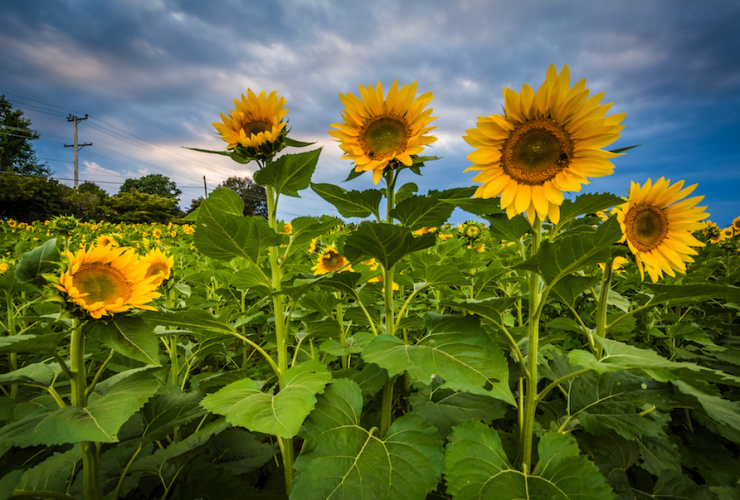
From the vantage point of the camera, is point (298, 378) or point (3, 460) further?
point (3, 460)

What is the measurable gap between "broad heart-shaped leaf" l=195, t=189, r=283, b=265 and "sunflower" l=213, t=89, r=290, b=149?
0.47 meters

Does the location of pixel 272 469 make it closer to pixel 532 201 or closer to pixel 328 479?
pixel 328 479

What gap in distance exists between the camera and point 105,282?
3.98 feet

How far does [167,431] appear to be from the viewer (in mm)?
1177

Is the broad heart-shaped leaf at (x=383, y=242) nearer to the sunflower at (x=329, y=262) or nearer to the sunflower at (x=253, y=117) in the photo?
the sunflower at (x=253, y=117)

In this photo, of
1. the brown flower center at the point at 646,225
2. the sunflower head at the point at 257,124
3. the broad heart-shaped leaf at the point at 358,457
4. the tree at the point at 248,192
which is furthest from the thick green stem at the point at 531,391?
the tree at the point at 248,192

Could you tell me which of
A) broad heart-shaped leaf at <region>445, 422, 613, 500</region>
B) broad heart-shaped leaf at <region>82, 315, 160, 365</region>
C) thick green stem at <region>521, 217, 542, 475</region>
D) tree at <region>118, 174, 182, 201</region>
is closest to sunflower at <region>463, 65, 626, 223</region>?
thick green stem at <region>521, 217, 542, 475</region>

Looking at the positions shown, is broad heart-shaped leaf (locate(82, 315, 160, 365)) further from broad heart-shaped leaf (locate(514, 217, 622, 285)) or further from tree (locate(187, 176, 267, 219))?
tree (locate(187, 176, 267, 219))

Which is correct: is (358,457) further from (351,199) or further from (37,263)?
(37,263)

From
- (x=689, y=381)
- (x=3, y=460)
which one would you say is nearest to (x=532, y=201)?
(x=689, y=381)

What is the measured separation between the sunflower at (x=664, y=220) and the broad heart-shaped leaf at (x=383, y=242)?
2.71 feet

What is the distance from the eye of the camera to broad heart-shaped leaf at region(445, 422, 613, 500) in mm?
875

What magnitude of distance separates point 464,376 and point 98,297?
123cm

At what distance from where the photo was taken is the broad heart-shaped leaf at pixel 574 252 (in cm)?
93
